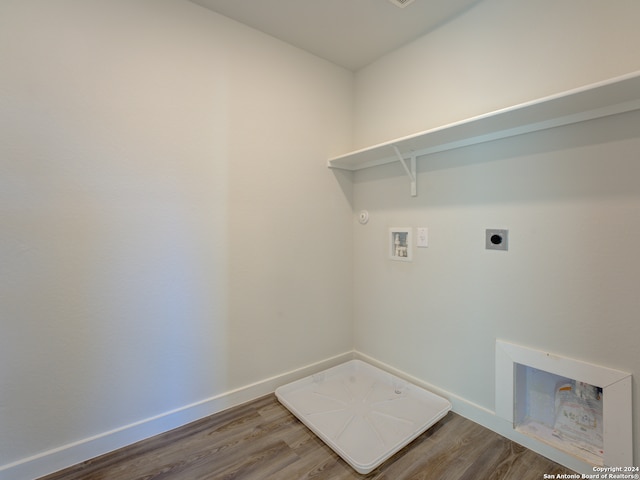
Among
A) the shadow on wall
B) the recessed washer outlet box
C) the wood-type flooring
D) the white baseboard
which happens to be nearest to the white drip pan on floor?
the wood-type flooring

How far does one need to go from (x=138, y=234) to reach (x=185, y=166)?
0.45m

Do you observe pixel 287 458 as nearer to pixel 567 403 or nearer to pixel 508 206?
pixel 567 403

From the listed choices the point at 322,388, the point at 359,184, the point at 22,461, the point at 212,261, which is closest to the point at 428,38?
the point at 359,184

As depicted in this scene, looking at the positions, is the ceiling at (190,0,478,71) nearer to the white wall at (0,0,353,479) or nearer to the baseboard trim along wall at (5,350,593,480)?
the white wall at (0,0,353,479)

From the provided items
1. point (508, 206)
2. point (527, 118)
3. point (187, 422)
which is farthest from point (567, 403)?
point (187, 422)

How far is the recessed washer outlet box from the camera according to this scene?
1.56 m

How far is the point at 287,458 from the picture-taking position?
144 cm

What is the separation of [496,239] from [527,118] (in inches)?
24.1

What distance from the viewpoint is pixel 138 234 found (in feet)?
4.99

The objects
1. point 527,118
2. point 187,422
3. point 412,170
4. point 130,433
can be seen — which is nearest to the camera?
point 527,118

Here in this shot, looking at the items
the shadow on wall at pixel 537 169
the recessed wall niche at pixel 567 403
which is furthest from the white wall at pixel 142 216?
the recessed wall niche at pixel 567 403

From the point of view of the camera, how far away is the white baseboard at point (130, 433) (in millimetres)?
1289

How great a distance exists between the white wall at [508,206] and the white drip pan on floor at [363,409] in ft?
0.59

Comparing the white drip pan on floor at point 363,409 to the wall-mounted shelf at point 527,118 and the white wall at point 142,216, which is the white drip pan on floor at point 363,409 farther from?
the wall-mounted shelf at point 527,118
